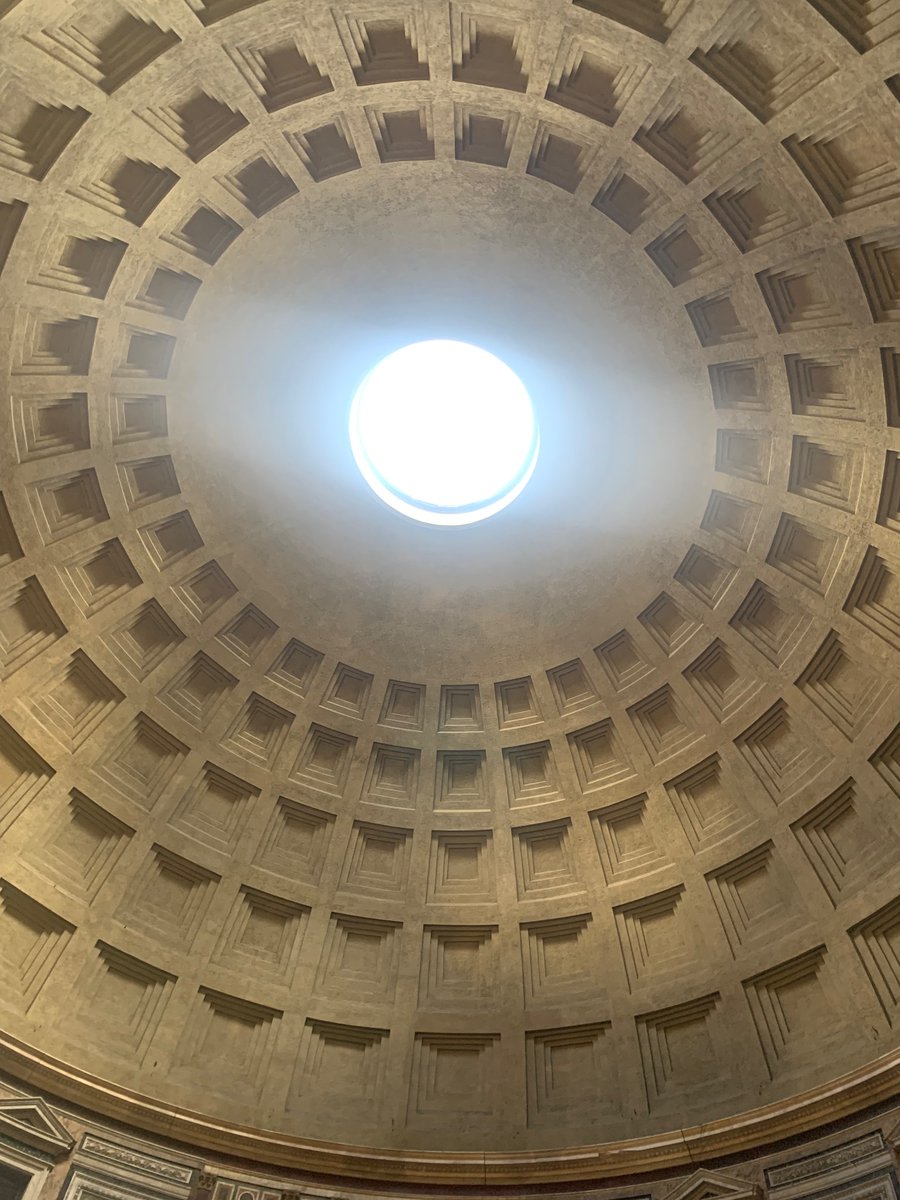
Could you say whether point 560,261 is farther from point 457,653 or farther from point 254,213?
point 457,653

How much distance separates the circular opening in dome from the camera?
2508cm

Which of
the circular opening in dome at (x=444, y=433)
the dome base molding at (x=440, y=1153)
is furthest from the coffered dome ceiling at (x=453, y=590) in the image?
the circular opening in dome at (x=444, y=433)

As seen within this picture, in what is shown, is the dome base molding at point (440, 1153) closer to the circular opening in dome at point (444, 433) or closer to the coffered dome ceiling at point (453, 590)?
the coffered dome ceiling at point (453, 590)

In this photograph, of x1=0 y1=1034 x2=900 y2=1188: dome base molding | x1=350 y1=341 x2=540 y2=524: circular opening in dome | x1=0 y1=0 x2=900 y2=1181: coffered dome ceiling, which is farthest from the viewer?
x1=350 y1=341 x2=540 y2=524: circular opening in dome

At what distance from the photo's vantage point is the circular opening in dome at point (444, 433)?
82.3ft

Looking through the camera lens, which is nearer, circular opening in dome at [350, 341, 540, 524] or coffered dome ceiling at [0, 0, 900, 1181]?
coffered dome ceiling at [0, 0, 900, 1181]

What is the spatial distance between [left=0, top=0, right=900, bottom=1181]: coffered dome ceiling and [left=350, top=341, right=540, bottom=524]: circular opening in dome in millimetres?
845

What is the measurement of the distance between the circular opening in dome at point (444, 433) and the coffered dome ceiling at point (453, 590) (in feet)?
2.77

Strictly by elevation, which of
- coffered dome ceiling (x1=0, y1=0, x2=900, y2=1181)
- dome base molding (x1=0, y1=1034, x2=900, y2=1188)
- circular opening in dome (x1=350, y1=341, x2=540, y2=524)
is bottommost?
dome base molding (x1=0, y1=1034, x2=900, y2=1188)

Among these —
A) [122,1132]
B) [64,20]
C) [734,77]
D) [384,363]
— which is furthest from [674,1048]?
[64,20]

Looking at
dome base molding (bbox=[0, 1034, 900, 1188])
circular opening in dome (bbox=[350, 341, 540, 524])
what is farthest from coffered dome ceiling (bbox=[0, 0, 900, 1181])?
circular opening in dome (bbox=[350, 341, 540, 524])

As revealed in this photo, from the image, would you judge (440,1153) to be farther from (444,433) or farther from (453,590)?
(444,433)

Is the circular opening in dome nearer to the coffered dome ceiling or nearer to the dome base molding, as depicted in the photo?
the coffered dome ceiling

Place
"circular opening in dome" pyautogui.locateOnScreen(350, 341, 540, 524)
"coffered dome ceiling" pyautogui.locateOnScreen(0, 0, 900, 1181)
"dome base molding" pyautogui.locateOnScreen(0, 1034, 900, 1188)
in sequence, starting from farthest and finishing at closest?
"circular opening in dome" pyautogui.locateOnScreen(350, 341, 540, 524) → "dome base molding" pyautogui.locateOnScreen(0, 1034, 900, 1188) → "coffered dome ceiling" pyautogui.locateOnScreen(0, 0, 900, 1181)
